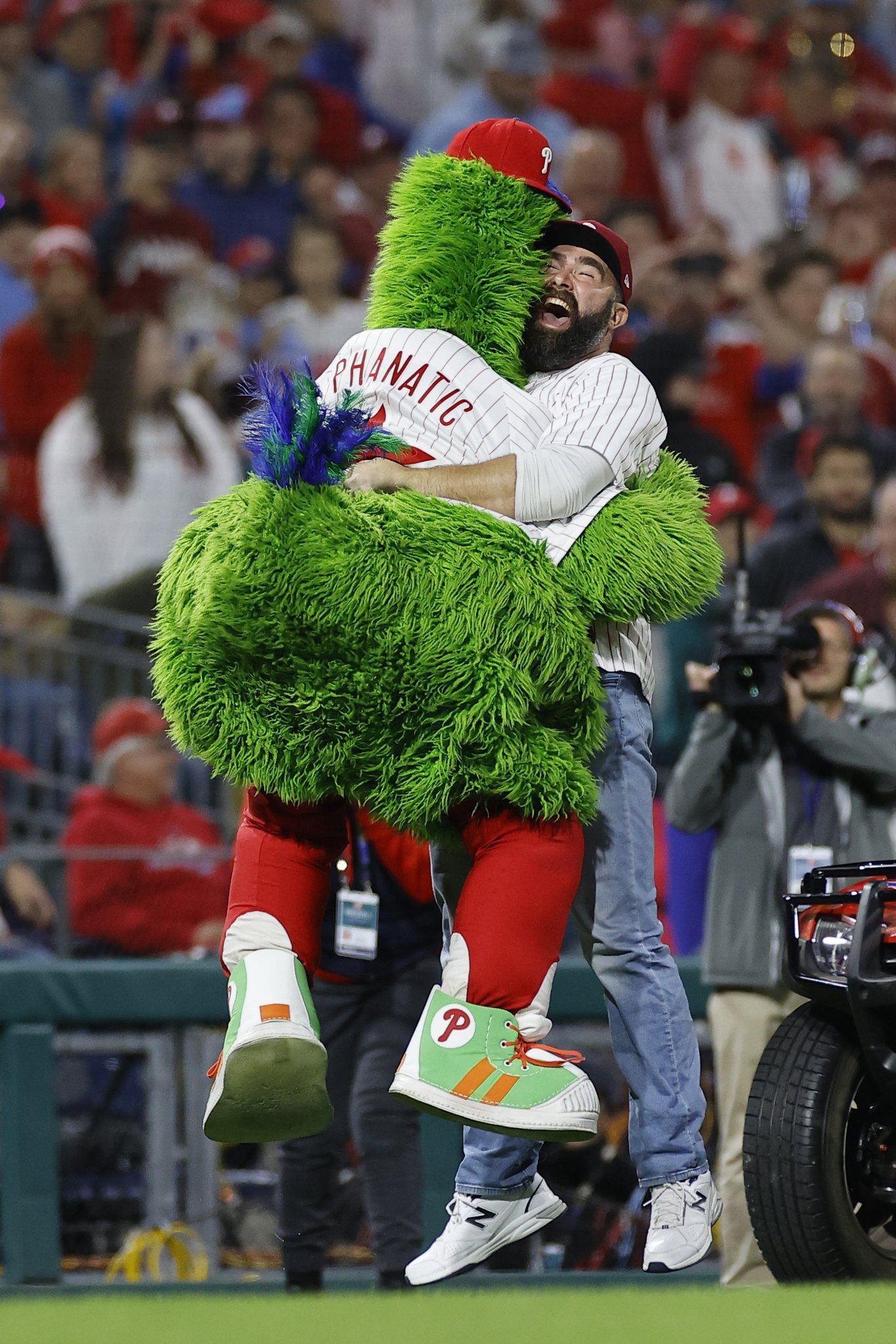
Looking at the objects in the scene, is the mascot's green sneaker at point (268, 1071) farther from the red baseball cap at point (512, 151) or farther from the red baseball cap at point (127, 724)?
the red baseball cap at point (127, 724)

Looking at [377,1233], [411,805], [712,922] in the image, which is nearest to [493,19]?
[712,922]

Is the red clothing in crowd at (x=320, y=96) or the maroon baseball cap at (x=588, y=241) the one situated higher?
the red clothing in crowd at (x=320, y=96)

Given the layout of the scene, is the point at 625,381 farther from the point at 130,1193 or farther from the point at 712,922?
the point at 130,1193

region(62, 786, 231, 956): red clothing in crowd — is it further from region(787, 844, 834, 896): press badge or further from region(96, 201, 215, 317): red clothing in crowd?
region(96, 201, 215, 317): red clothing in crowd

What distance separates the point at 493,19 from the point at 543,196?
8657mm

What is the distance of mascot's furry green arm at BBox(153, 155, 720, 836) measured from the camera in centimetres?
350

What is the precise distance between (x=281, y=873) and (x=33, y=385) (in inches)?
238

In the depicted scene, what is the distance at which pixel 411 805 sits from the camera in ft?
11.6

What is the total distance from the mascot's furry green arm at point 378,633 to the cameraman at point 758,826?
1.98 metres

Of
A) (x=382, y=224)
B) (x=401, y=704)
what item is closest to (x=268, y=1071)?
(x=401, y=704)

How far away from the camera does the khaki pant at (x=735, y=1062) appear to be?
5.49 meters

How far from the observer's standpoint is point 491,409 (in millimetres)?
3746

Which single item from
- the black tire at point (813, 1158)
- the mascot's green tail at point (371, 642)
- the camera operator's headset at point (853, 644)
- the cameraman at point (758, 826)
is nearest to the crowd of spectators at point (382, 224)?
the camera operator's headset at point (853, 644)

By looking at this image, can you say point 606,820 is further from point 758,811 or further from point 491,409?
point 758,811
